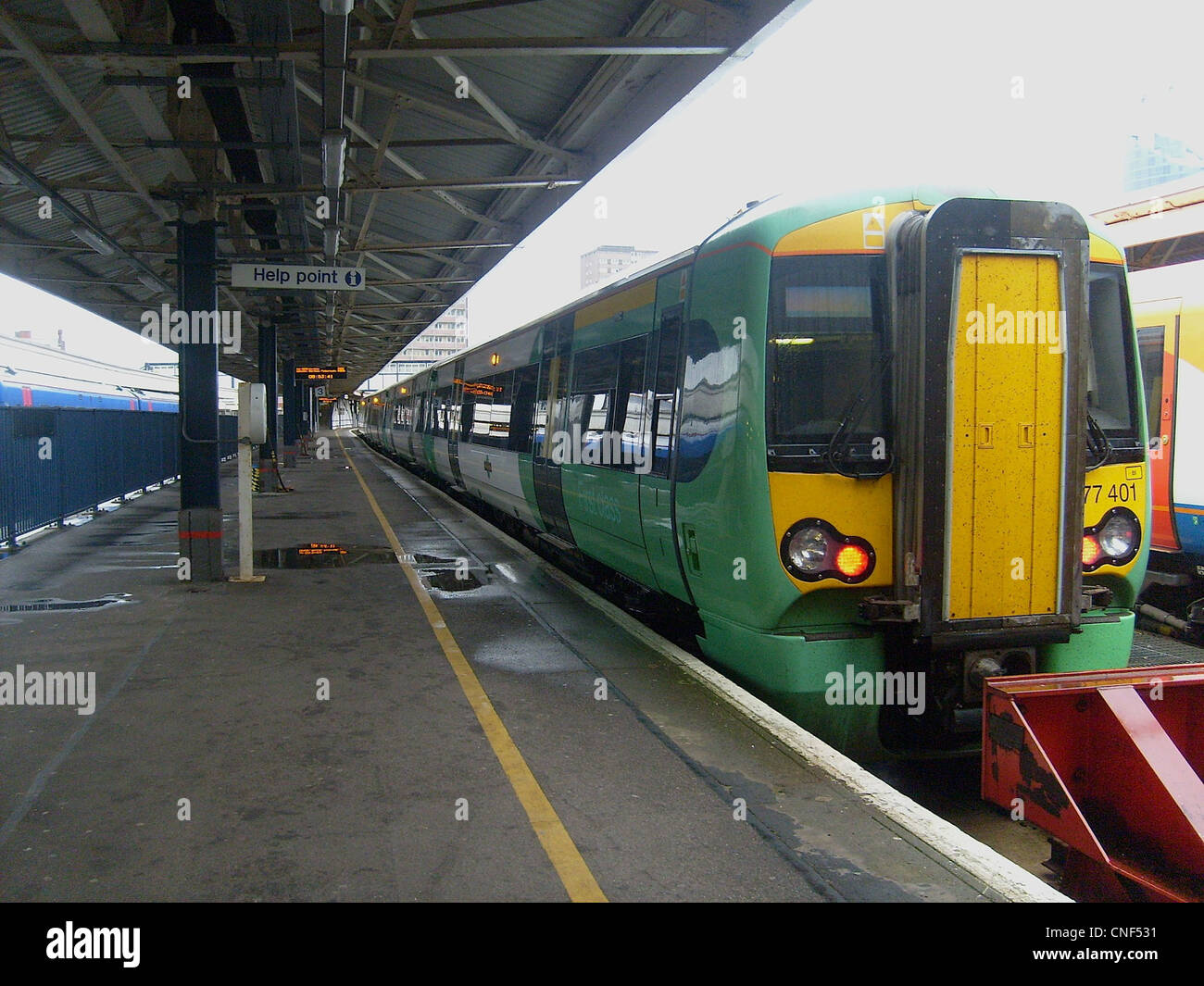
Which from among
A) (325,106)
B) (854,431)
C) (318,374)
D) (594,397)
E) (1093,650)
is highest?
(325,106)

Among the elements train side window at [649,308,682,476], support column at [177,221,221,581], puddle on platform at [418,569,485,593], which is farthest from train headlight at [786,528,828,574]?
support column at [177,221,221,581]

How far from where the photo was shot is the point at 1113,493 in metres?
5.57

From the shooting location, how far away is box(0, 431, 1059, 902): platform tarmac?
3.56 m

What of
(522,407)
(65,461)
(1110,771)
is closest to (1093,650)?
(1110,771)

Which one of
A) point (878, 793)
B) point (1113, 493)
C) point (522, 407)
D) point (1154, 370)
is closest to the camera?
point (878, 793)

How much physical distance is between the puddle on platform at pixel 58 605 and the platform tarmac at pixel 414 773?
55mm

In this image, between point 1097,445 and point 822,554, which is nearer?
point 822,554

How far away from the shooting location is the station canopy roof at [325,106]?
7262mm

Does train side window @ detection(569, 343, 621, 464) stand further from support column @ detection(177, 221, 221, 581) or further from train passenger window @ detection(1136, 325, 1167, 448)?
train passenger window @ detection(1136, 325, 1167, 448)

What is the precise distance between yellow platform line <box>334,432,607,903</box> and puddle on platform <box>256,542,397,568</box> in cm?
356

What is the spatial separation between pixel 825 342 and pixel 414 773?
3012mm

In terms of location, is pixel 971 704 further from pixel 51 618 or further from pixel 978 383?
pixel 51 618

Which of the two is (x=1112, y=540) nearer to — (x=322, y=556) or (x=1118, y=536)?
(x=1118, y=536)

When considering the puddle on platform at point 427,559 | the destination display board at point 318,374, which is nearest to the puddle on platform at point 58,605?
the puddle on platform at point 427,559
